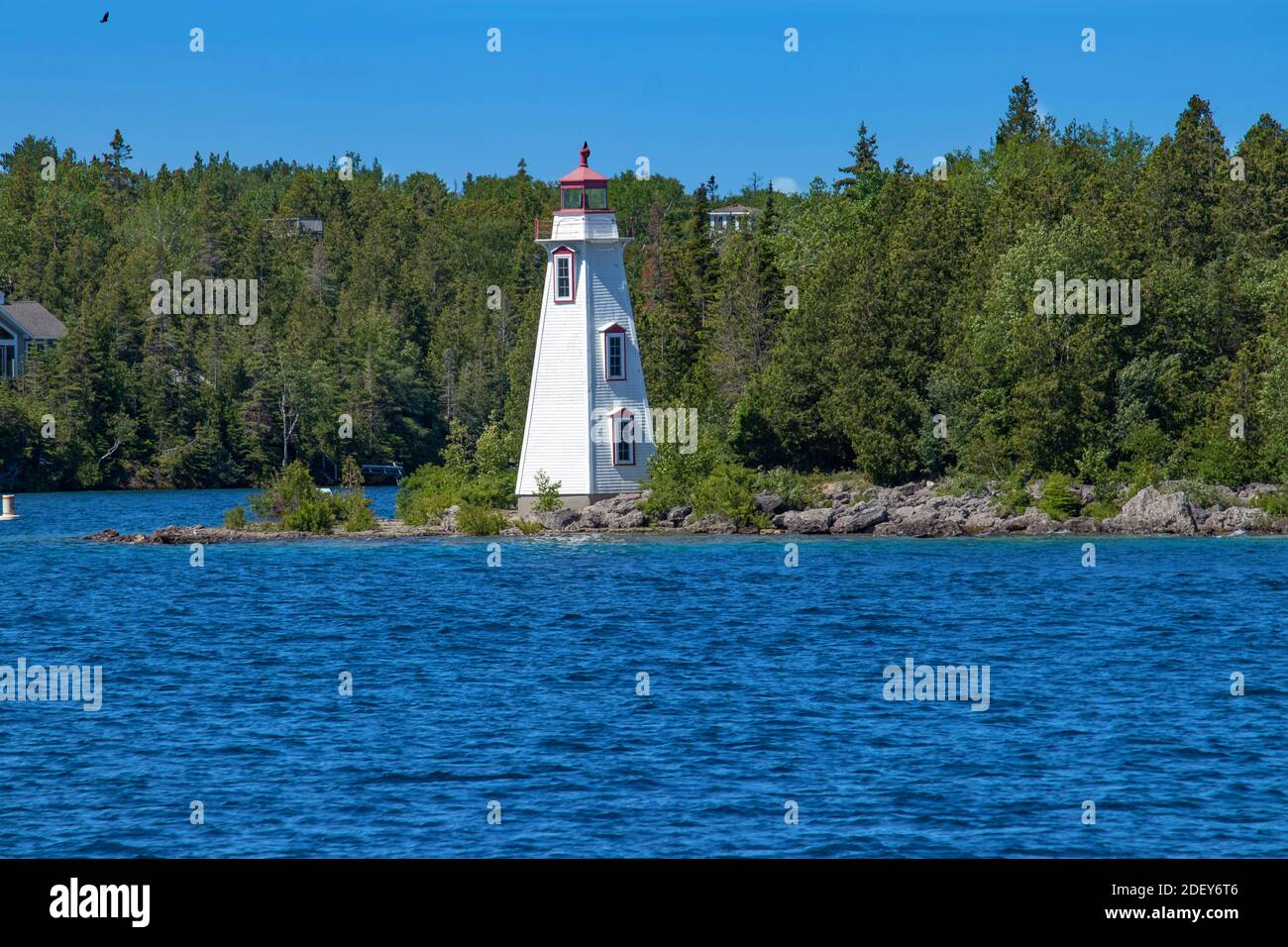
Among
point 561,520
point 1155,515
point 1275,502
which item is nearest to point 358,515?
point 561,520

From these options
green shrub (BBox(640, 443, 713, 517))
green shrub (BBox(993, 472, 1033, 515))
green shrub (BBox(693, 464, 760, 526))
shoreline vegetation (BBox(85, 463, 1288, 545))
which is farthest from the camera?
green shrub (BBox(993, 472, 1033, 515))

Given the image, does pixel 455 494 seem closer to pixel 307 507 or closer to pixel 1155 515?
pixel 307 507

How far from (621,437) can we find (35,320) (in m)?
71.2

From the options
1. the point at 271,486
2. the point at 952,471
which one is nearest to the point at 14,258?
the point at 271,486

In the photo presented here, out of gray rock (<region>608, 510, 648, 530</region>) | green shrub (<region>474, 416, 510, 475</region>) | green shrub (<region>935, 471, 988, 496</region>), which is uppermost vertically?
green shrub (<region>474, 416, 510, 475</region>)

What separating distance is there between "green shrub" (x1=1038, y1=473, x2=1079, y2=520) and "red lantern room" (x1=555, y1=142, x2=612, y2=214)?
18.9 m

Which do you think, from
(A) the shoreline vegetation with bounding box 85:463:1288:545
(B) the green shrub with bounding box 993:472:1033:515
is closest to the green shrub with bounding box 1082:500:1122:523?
(A) the shoreline vegetation with bounding box 85:463:1288:545

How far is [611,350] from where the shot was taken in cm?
5888

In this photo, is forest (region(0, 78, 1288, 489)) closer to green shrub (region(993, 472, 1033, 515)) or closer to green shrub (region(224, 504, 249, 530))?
green shrub (region(993, 472, 1033, 515))

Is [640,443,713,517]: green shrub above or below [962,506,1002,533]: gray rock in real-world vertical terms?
above

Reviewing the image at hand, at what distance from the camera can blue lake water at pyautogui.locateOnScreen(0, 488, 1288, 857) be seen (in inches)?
810

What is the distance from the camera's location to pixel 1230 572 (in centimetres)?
4903
